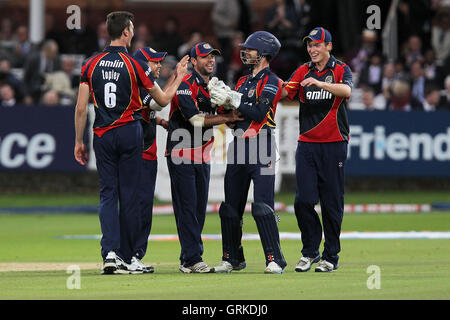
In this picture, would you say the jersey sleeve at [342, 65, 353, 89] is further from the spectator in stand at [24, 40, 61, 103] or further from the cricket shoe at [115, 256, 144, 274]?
the spectator in stand at [24, 40, 61, 103]

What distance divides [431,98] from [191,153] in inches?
558

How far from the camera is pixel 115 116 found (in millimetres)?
11586

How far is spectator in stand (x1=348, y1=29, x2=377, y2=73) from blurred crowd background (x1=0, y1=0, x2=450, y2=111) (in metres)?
0.03

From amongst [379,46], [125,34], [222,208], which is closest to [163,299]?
[222,208]

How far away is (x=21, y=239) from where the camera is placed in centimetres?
1683

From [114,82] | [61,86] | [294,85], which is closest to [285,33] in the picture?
[61,86]

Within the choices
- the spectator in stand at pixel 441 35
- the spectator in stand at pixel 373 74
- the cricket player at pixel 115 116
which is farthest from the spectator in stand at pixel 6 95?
the cricket player at pixel 115 116

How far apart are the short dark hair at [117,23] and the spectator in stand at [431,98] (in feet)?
46.5

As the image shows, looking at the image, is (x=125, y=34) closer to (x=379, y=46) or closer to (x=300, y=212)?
(x=300, y=212)

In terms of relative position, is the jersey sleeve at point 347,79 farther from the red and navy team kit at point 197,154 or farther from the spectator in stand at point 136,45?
the spectator in stand at point 136,45

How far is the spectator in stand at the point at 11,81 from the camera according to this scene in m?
24.0

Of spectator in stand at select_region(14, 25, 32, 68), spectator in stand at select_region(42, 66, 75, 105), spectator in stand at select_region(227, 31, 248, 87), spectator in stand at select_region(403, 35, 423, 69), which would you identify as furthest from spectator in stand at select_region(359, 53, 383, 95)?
spectator in stand at select_region(14, 25, 32, 68)

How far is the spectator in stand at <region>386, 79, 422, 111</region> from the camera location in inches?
974
